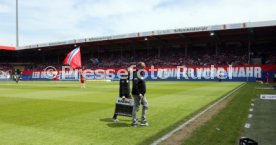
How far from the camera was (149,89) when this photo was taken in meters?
29.5

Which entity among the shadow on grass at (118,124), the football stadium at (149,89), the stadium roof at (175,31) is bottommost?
the shadow on grass at (118,124)

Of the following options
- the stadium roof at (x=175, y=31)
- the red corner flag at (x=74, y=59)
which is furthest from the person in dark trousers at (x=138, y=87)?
the stadium roof at (x=175, y=31)

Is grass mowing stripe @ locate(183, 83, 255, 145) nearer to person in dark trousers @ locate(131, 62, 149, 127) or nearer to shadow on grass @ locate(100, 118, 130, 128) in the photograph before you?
person in dark trousers @ locate(131, 62, 149, 127)

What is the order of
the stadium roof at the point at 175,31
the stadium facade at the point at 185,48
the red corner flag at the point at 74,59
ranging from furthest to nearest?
the stadium facade at the point at 185,48 → the stadium roof at the point at 175,31 → the red corner flag at the point at 74,59

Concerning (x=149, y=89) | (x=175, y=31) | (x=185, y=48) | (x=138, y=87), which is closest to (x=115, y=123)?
(x=138, y=87)

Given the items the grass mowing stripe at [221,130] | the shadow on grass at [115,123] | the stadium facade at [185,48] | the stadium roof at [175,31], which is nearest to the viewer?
the grass mowing stripe at [221,130]

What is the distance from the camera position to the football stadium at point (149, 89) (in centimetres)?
976

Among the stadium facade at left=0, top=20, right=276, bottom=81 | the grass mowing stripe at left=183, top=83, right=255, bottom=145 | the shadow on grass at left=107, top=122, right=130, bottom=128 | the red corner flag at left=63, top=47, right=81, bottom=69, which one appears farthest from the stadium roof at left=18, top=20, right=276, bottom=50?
the shadow on grass at left=107, top=122, right=130, bottom=128

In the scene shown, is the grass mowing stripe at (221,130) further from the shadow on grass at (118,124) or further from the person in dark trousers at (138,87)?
the shadow on grass at (118,124)

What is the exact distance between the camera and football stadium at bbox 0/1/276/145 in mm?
9758

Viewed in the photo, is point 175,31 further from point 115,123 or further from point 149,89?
point 115,123

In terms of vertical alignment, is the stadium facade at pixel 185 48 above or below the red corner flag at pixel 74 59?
above

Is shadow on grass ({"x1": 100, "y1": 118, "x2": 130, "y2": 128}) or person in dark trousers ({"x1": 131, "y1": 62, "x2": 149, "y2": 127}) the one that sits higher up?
person in dark trousers ({"x1": 131, "y1": 62, "x2": 149, "y2": 127})

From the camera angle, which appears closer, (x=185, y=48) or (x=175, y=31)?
A: (x=175, y=31)
